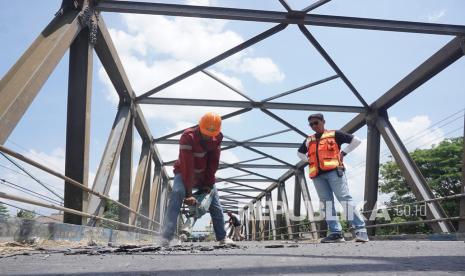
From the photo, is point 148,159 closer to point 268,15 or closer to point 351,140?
point 268,15

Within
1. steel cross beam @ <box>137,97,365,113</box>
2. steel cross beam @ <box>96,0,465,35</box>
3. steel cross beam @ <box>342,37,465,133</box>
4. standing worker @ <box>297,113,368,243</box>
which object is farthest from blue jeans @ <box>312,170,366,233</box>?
steel cross beam @ <box>137,97,365,113</box>

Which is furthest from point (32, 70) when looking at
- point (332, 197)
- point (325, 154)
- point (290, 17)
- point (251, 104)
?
point (251, 104)

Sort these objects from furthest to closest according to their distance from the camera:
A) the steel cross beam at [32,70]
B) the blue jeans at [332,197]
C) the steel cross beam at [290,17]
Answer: the steel cross beam at [290,17] → the blue jeans at [332,197] → the steel cross beam at [32,70]

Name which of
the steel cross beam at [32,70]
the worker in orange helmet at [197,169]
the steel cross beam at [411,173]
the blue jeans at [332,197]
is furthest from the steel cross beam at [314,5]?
the steel cross beam at [32,70]

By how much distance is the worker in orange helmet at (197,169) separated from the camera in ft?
16.2

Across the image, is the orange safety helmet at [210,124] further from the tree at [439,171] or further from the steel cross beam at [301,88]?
the tree at [439,171]

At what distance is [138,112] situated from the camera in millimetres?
10227

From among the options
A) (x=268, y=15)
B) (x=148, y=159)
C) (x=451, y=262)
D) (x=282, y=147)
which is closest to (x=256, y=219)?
(x=282, y=147)

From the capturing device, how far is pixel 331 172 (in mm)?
6168

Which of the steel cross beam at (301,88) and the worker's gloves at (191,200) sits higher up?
the steel cross beam at (301,88)

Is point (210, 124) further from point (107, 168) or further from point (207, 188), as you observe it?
point (107, 168)

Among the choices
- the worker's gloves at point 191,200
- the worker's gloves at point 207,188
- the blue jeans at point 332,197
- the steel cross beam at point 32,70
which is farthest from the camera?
the blue jeans at point 332,197

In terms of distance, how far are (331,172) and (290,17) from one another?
2.78 metres

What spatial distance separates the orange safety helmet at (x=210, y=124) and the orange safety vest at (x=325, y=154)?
6.59 feet
